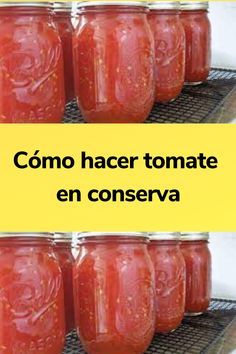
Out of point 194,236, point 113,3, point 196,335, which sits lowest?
point 196,335

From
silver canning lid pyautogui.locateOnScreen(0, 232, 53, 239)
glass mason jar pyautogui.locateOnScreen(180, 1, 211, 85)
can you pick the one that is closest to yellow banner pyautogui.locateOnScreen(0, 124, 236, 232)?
silver canning lid pyautogui.locateOnScreen(0, 232, 53, 239)

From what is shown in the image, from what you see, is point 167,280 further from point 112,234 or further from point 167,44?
point 167,44

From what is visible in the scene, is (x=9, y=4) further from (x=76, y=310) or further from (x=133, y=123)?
(x=76, y=310)

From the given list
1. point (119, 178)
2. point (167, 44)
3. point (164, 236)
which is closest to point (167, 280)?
point (164, 236)

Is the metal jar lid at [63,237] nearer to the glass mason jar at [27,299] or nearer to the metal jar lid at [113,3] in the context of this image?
the glass mason jar at [27,299]

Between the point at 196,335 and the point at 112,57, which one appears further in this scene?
the point at 196,335

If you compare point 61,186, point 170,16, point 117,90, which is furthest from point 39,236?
point 170,16

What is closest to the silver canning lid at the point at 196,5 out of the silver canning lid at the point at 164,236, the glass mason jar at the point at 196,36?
the glass mason jar at the point at 196,36
